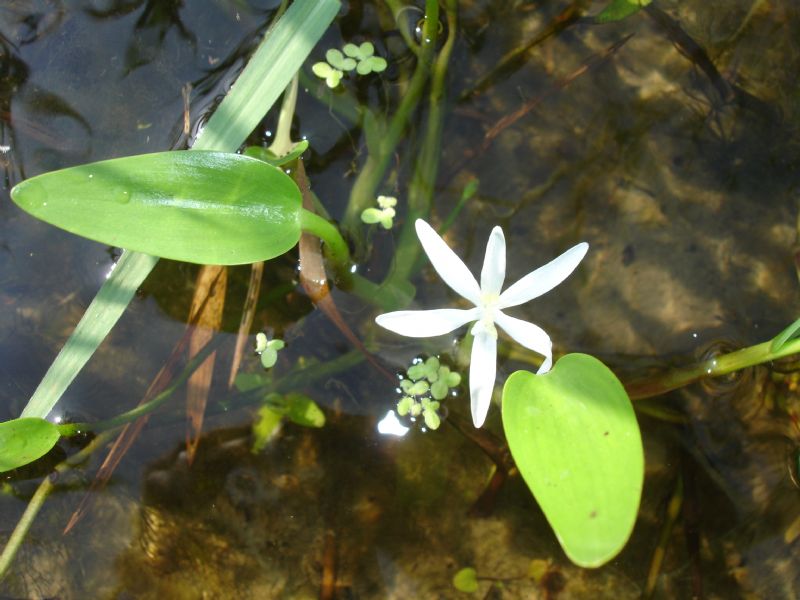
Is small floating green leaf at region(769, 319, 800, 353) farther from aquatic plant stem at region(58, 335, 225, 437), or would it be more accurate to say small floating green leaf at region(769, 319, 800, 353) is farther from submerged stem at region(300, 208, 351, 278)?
aquatic plant stem at region(58, 335, 225, 437)

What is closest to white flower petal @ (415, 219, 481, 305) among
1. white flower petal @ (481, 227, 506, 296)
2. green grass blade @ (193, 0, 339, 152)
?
white flower petal @ (481, 227, 506, 296)

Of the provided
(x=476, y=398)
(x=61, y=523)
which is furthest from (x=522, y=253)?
(x=61, y=523)

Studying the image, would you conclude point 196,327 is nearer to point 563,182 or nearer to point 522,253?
point 522,253

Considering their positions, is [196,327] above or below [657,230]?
above

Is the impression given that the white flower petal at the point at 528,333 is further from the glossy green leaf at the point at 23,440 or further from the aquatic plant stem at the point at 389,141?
the glossy green leaf at the point at 23,440

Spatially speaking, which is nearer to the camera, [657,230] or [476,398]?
[476,398]

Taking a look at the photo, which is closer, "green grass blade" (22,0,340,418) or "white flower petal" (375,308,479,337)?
"white flower petal" (375,308,479,337)

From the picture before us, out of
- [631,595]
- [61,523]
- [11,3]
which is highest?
[11,3]
